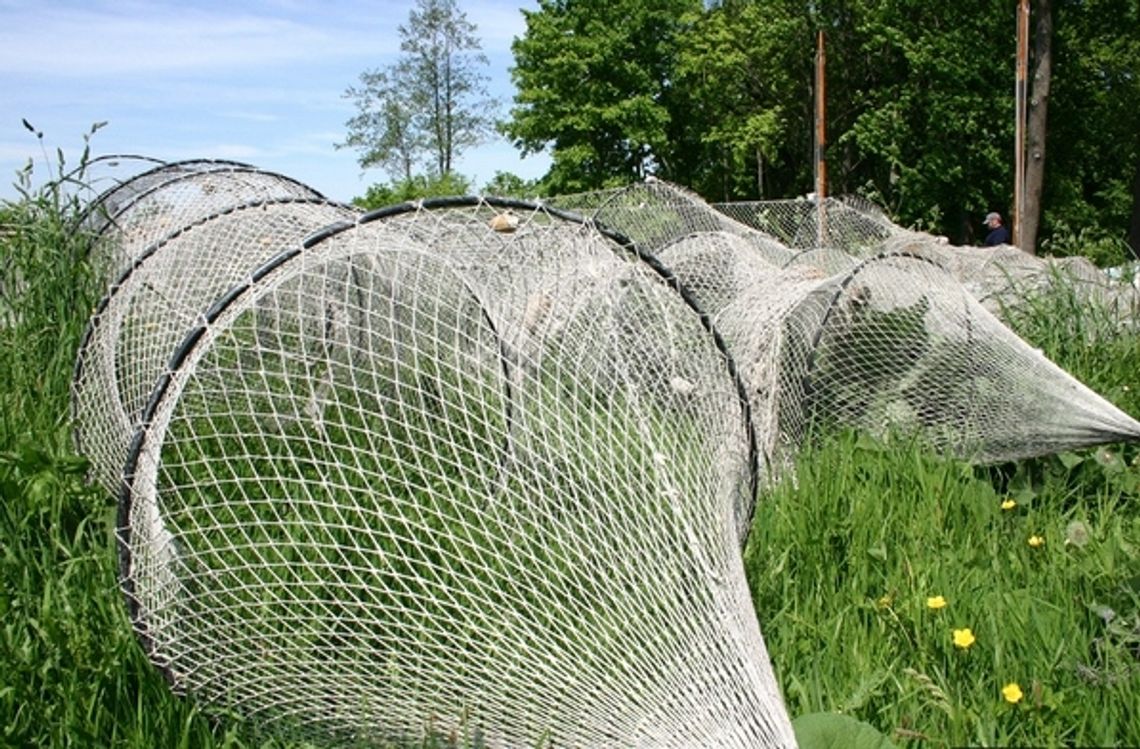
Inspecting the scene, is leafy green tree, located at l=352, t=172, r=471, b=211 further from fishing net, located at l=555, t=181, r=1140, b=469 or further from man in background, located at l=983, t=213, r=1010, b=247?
fishing net, located at l=555, t=181, r=1140, b=469

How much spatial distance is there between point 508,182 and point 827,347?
3327cm

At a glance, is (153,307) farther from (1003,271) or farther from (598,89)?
(598,89)

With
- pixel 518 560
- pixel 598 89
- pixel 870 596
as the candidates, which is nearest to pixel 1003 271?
pixel 870 596

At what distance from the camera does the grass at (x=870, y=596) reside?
2264mm

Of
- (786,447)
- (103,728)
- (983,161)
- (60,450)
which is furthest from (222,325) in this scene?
(983,161)

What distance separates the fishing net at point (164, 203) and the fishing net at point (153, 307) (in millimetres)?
513

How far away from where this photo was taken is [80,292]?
4605 millimetres

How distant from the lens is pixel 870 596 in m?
3.00

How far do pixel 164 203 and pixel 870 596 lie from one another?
3637mm

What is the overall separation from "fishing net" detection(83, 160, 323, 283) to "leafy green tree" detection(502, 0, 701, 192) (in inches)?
1225

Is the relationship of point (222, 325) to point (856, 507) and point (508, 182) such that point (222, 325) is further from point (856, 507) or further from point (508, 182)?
point (508, 182)

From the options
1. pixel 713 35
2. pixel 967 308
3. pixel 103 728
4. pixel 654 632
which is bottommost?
pixel 103 728

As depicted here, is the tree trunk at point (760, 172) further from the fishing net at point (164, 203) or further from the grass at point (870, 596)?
the grass at point (870, 596)

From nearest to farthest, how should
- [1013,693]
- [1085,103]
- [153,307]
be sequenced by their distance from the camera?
[1013,693]
[153,307]
[1085,103]
